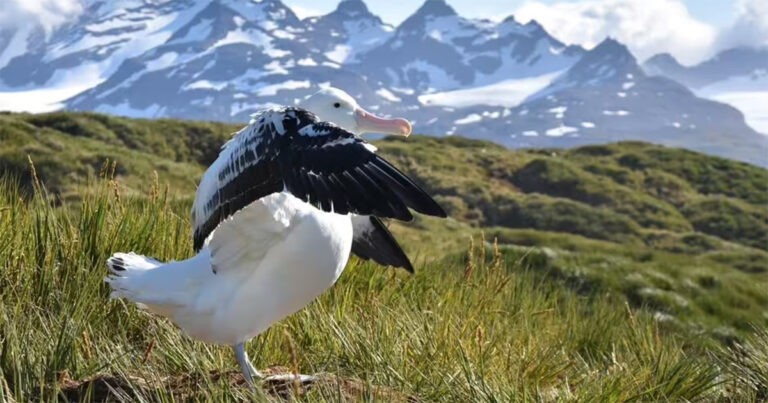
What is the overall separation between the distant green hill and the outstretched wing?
2.48 meters

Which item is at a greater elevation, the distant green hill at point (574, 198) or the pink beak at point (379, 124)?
the pink beak at point (379, 124)

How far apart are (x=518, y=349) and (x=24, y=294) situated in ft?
7.72

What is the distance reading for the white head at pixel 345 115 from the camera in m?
4.24

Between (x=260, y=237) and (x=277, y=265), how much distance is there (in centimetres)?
15

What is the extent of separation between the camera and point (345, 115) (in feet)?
14.0

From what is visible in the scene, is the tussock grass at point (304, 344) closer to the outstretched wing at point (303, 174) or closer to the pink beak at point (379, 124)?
the outstretched wing at point (303, 174)

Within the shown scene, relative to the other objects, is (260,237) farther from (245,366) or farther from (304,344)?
(304,344)

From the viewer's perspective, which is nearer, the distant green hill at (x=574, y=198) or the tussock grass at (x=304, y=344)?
the tussock grass at (x=304, y=344)

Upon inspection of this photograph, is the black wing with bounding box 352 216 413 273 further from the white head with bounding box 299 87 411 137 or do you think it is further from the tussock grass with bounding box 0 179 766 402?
the white head with bounding box 299 87 411 137

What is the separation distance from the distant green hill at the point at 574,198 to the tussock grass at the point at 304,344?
1054 millimetres

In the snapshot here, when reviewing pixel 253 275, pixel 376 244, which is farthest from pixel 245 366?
pixel 376 244

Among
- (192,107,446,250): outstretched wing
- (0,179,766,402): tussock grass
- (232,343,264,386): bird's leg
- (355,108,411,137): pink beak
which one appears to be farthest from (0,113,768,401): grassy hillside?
(355,108,411,137): pink beak

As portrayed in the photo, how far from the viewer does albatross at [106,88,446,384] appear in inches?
131

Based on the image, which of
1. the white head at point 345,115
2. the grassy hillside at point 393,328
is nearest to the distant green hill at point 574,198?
the grassy hillside at point 393,328
